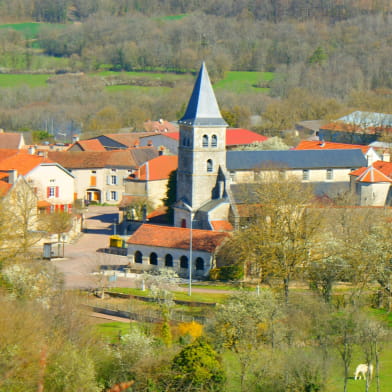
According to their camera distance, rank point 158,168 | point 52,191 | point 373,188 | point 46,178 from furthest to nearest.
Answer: point 158,168 → point 52,191 → point 46,178 → point 373,188

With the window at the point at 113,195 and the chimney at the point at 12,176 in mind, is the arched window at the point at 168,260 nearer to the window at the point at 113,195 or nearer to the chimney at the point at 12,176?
the chimney at the point at 12,176

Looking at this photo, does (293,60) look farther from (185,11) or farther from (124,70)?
(185,11)

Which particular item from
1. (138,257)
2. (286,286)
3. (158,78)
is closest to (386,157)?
(138,257)

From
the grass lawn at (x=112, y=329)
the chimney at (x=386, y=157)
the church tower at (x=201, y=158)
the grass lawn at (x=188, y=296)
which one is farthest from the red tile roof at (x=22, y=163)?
the grass lawn at (x=112, y=329)

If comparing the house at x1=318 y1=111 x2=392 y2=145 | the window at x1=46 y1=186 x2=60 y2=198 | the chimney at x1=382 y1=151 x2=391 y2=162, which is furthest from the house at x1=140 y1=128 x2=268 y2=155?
the window at x1=46 y1=186 x2=60 y2=198

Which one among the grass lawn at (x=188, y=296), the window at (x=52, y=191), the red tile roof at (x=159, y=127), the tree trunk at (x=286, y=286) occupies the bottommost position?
the grass lawn at (x=188, y=296)

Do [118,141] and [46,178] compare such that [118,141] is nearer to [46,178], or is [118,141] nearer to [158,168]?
[158,168]

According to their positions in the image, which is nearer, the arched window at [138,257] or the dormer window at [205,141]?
the arched window at [138,257]
